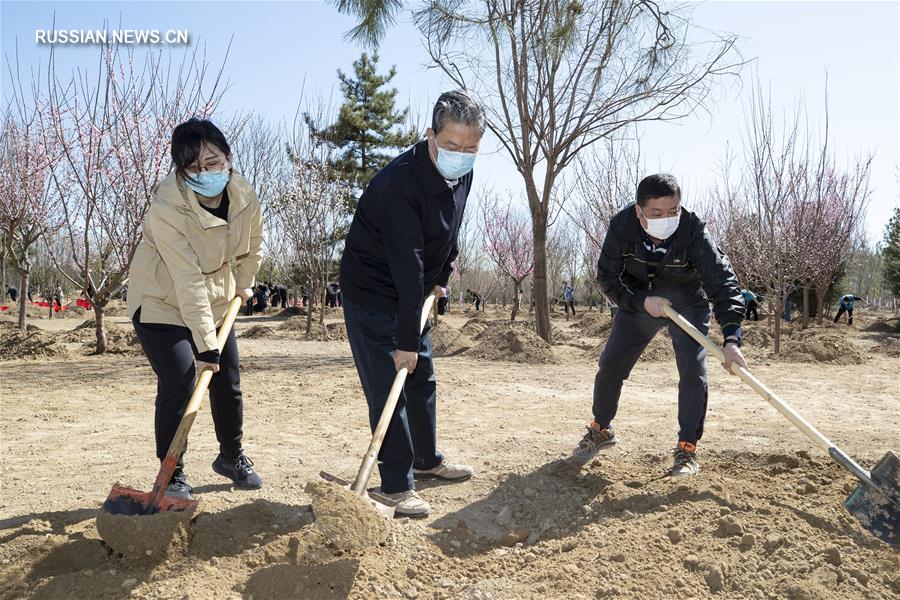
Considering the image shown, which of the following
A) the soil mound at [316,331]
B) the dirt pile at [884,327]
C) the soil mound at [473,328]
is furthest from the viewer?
the dirt pile at [884,327]

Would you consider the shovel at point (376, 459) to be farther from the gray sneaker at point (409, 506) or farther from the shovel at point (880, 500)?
the shovel at point (880, 500)

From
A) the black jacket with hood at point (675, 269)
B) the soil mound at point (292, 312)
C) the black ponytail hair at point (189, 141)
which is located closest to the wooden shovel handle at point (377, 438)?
the black ponytail hair at point (189, 141)

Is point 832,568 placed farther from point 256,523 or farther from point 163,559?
point 163,559

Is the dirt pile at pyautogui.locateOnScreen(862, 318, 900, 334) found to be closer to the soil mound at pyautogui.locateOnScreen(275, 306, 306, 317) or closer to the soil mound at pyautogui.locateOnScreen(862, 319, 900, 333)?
the soil mound at pyautogui.locateOnScreen(862, 319, 900, 333)

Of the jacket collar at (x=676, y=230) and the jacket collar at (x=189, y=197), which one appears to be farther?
the jacket collar at (x=676, y=230)

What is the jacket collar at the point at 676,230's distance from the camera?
3381 mm

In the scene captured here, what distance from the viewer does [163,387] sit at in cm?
284

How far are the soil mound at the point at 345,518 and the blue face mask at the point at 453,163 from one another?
1301 mm

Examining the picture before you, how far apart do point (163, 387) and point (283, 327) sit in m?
12.0

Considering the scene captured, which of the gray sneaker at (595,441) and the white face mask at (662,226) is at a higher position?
the white face mask at (662,226)

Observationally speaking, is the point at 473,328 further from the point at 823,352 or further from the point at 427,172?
the point at 427,172

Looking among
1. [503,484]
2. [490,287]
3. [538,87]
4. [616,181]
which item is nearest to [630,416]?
[503,484]

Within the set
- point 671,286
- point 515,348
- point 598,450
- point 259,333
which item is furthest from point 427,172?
point 259,333

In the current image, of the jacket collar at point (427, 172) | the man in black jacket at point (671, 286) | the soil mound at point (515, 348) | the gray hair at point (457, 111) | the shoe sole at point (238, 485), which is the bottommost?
the shoe sole at point (238, 485)
